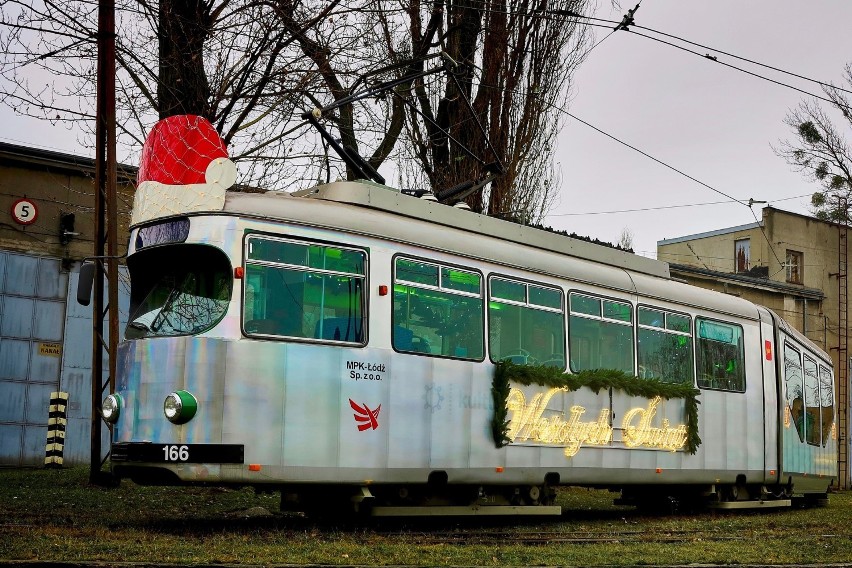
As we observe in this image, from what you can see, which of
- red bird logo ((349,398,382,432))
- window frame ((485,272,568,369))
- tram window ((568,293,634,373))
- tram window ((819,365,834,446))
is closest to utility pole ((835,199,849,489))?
tram window ((819,365,834,446))

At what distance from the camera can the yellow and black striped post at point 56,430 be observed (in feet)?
72.9

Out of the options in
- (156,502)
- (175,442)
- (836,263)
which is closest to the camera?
(175,442)

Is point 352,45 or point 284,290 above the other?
point 352,45

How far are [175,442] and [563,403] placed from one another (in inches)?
205

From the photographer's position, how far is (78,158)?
74.8 ft

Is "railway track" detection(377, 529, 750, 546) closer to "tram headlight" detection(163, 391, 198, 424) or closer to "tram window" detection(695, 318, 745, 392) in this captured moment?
"tram headlight" detection(163, 391, 198, 424)

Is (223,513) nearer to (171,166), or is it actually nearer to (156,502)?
(156,502)

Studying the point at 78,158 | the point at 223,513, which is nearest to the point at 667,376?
the point at 223,513

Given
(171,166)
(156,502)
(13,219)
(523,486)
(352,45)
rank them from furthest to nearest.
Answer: (13,219) → (352,45) → (156,502) → (523,486) → (171,166)

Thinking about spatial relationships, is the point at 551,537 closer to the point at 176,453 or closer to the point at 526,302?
the point at 526,302

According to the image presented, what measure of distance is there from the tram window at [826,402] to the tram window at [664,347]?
5918mm

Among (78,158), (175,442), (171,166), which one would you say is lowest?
(175,442)

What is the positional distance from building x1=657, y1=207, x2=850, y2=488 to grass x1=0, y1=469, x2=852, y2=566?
18.5m

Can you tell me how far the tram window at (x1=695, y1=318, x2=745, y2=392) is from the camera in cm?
1677
